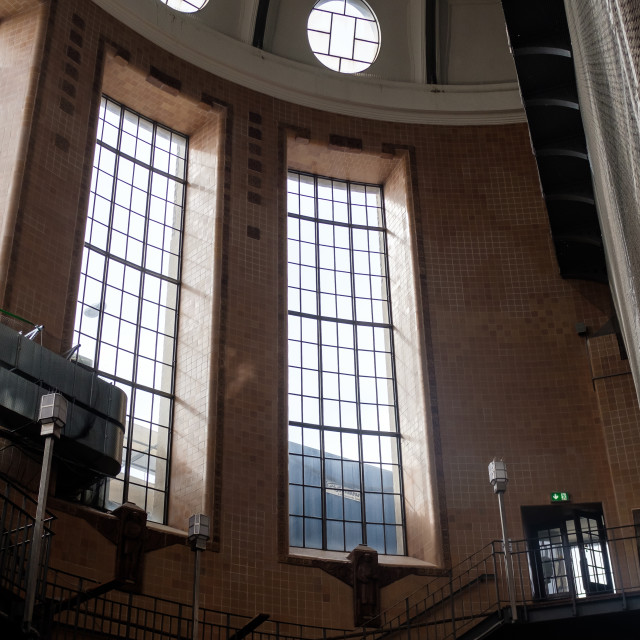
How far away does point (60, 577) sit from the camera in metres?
16.0

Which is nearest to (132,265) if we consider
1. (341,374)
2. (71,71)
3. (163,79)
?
(71,71)

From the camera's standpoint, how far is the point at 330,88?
1003 inches

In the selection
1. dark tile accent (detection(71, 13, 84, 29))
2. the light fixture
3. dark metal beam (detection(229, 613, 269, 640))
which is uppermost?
dark tile accent (detection(71, 13, 84, 29))

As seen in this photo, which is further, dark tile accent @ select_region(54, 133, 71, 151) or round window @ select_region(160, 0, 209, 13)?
round window @ select_region(160, 0, 209, 13)

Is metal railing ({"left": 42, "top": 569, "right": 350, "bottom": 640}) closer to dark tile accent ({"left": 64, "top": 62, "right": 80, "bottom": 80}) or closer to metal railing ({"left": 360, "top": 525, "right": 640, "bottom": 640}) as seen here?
metal railing ({"left": 360, "top": 525, "right": 640, "bottom": 640})

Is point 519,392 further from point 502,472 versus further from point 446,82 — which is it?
point 446,82

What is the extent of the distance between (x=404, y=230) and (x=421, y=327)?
117 inches

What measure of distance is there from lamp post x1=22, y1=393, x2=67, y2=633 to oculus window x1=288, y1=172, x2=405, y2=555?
965cm

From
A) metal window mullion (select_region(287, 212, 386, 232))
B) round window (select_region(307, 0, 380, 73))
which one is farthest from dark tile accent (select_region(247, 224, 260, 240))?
round window (select_region(307, 0, 380, 73))

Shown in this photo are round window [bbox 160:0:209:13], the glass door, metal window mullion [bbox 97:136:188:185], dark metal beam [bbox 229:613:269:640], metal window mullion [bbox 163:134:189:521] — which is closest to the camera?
dark metal beam [bbox 229:613:269:640]

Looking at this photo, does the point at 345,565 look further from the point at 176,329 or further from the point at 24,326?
the point at 24,326

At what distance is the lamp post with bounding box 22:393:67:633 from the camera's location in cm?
1034

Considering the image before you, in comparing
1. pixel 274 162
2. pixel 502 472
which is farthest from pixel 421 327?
pixel 502 472

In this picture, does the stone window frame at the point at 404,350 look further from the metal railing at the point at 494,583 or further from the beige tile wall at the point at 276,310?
the metal railing at the point at 494,583
